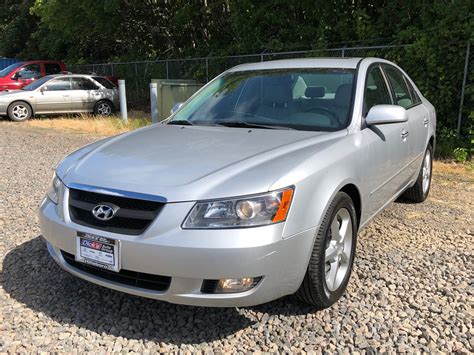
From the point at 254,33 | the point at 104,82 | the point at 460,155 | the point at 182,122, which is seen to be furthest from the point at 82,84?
the point at 182,122

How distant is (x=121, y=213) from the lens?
8.65 ft

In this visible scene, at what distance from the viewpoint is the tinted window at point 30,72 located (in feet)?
57.1

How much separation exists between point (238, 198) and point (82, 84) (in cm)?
1366

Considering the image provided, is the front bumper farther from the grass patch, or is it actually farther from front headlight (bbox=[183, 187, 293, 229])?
the grass patch

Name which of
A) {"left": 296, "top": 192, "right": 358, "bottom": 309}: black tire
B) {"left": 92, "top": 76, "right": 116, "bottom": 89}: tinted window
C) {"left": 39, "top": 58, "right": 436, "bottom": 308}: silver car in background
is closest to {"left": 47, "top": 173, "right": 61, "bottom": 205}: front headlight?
{"left": 39, "top": 58, "right": 436, "bottom": 308}: silver car in background

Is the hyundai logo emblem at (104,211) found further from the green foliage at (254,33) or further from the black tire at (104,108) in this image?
the black tire at (104,108)

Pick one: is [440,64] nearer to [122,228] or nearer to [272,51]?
[272,51]

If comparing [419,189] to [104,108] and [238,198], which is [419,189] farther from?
[104,108]

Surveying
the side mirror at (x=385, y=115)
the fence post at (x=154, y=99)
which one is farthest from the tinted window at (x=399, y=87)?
the fence post at (x=154, y=99)

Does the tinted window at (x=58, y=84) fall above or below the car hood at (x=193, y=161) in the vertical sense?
below

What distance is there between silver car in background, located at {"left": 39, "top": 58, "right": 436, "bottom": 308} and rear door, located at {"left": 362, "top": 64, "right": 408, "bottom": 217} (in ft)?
0.06

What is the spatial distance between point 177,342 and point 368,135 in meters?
2.04

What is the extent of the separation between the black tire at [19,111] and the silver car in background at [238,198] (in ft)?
39.1

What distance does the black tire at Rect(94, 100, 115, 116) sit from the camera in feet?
49.7
